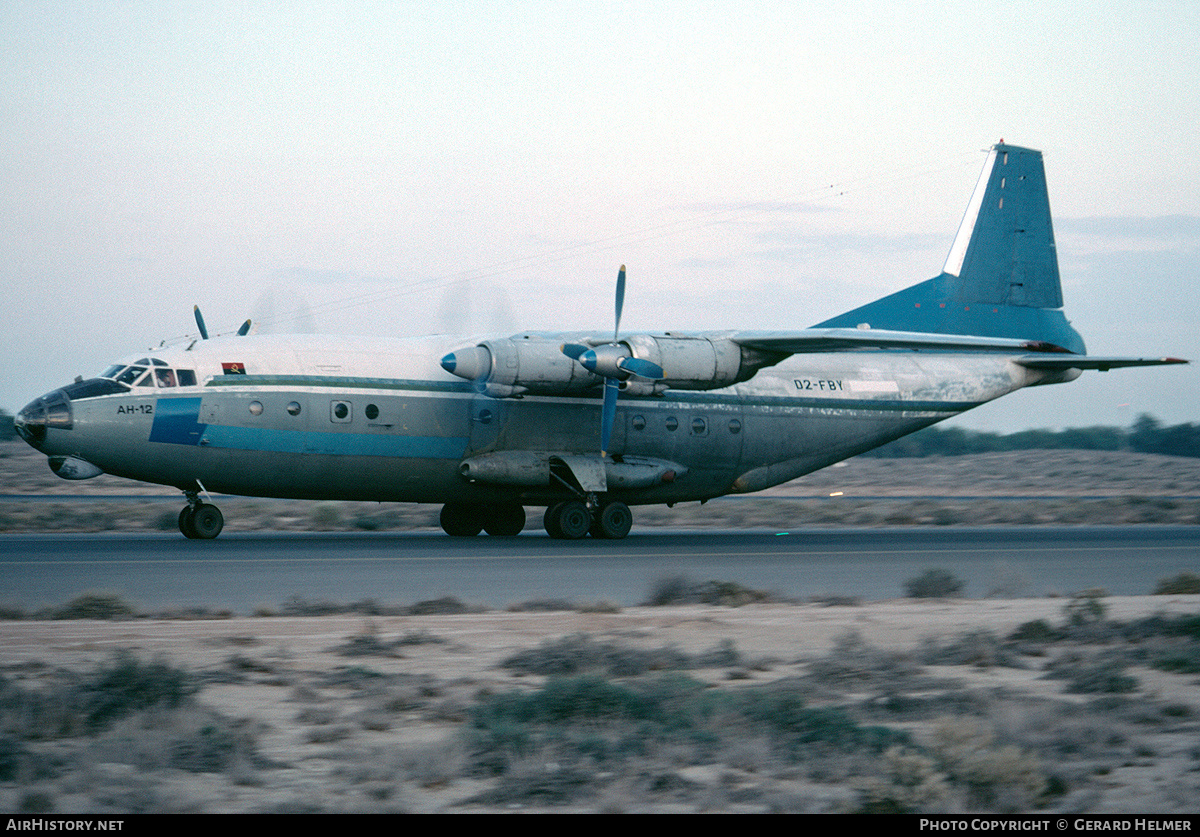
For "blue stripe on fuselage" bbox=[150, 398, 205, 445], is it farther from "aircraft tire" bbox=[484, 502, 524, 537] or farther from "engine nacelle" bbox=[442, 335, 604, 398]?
"aircraft tire" bbox=[484, 502, 524, 537]

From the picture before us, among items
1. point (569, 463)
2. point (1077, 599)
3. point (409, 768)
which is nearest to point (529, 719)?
point (409, 768)

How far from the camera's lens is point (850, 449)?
94.1 ft

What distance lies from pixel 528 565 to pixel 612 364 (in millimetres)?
5870

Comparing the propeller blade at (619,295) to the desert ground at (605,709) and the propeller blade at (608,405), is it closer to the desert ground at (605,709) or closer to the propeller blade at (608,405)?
the propeller blade at (608,405)

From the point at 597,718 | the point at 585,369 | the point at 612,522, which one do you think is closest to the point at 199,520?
the point at 585,369

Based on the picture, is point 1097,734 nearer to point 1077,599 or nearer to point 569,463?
point 1077,599

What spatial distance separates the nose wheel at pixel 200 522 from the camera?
22734 millimetres

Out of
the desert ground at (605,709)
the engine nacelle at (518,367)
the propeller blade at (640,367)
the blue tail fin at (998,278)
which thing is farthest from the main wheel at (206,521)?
the blue tail fin at (998,278)

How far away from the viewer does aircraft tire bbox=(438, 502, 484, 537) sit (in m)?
26.8

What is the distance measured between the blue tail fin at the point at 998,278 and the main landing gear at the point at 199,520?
1720 centimetres

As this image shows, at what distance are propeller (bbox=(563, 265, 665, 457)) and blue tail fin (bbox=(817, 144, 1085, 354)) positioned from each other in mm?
8813

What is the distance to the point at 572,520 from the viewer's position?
82.3 ft

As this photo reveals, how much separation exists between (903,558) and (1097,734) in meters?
14.3

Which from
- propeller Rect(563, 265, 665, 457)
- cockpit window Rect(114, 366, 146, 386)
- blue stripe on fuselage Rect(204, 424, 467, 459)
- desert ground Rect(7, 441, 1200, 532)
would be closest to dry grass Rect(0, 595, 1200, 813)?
blue stripe on fuselage Rect(204, 424, 467, 459)
